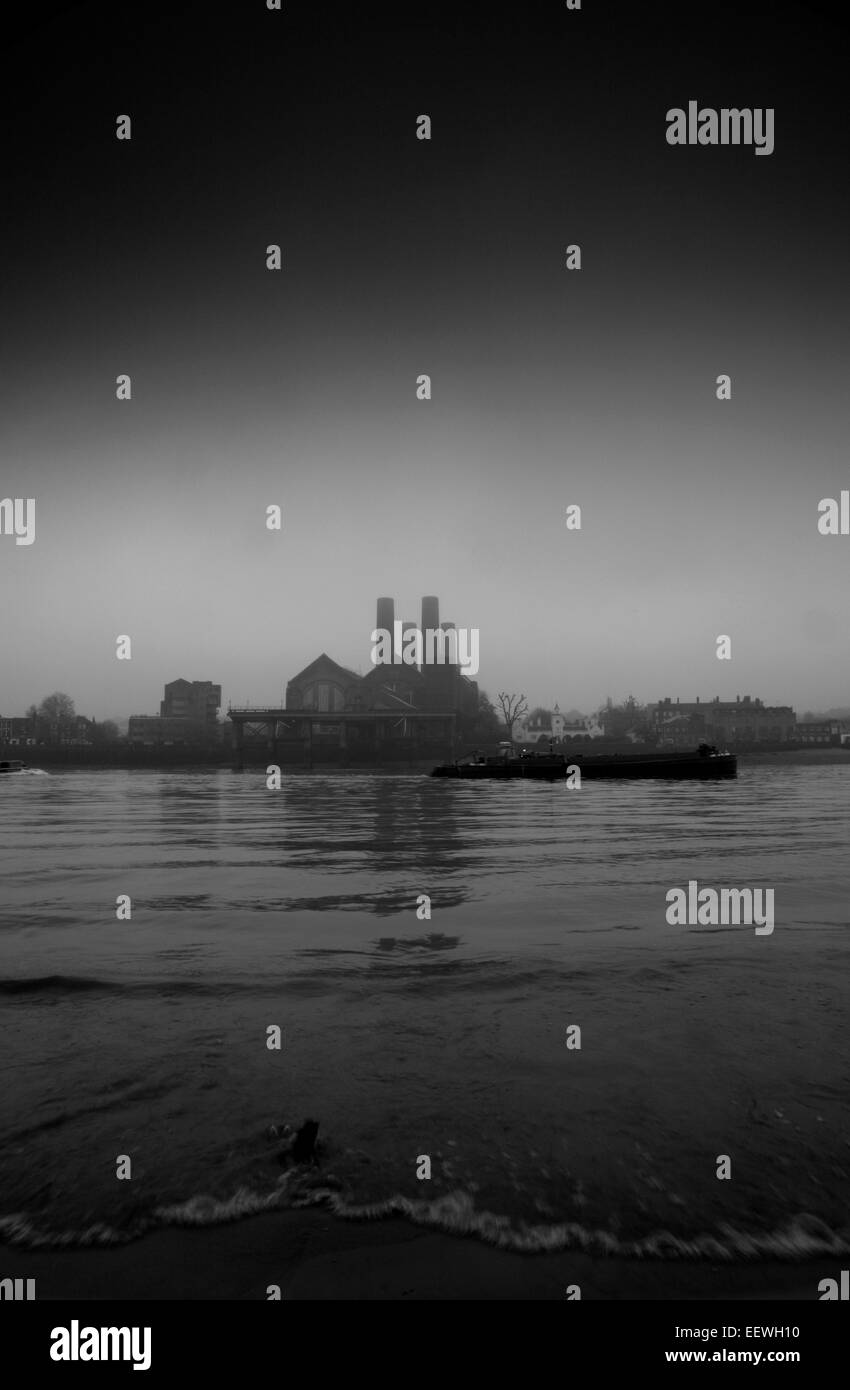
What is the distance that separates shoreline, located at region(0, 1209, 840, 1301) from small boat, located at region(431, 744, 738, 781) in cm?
5712

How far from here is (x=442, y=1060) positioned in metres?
4.91

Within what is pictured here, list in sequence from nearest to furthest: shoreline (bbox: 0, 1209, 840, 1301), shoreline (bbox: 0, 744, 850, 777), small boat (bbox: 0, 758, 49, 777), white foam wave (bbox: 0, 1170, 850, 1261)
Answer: shoreline (bbox: 0, 1209, 840, 1301) < white foam wave (bbox: 0, 1170, 850, 1261) < small boat (bbox: 0, 758, 49, 777) < shoreline (bbox: 0, 744, 850, 777)

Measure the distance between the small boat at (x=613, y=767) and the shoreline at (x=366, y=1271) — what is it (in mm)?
57115

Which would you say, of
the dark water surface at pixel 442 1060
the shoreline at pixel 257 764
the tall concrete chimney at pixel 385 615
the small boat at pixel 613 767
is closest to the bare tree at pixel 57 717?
the shoreline at pixel 257 764

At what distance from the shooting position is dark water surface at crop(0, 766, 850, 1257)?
332 cm

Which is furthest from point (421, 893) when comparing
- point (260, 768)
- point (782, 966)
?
point (260, 768)

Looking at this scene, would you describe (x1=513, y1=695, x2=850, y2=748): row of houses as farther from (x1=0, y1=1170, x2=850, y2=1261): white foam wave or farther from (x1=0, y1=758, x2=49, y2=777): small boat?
(x1=0, y1=1170, x2=850, y2=1261): white foam wave

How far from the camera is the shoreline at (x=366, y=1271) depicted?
2816 mm

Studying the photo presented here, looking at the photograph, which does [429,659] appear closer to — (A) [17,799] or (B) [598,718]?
(B) [598,718]

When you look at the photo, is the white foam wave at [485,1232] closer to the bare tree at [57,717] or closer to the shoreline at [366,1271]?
the shoreline at [366,1271]

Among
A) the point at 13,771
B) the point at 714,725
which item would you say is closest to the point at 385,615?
the point at 13,771

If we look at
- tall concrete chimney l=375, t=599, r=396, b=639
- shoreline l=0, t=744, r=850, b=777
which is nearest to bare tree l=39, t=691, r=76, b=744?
shoreline l=0, t=744, r=850, b=777
